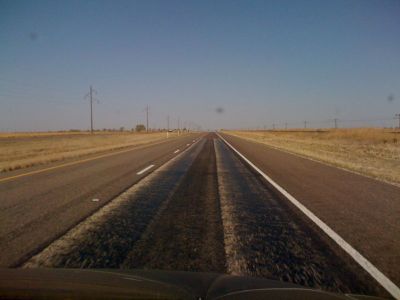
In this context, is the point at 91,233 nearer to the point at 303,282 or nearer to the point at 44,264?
the point at 44,264

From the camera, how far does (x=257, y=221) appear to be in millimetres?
6234

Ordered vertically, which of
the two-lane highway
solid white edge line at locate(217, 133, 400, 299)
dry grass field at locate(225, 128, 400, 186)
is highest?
the two-lane highway

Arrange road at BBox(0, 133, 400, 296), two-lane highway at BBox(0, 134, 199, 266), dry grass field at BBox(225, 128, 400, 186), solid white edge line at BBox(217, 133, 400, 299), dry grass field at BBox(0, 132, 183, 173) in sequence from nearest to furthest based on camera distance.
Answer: solid white edge line at BBox(217, 133, 400, 299) < road at BBox(0, 133, 400, 296) < two-lane highway at BBox(0, 134, 199, 266) < dry grass field at BBox(225, 128, 400, 186) < dry grass field at BBox(0, 132, 183, 173)

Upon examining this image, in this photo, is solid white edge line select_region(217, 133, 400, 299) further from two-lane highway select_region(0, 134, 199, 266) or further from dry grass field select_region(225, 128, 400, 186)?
dry grass field select_region(225, 128, 400, 186)

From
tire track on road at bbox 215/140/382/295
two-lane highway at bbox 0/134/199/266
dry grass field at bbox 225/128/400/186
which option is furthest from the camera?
dry grass field at bbox 225/128/400/186

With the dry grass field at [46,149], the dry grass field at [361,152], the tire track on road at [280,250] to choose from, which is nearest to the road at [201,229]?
the tire track on road at [280,250]

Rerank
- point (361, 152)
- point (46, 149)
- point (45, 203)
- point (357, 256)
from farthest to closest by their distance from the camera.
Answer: point (46, 149)
point (361, 152)
point (45, 203)
point (357, 256)

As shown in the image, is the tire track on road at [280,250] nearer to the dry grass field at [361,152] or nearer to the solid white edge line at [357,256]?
the solid white edge line at [357,256]

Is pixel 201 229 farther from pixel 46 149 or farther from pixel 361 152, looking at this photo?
pixel 46 149

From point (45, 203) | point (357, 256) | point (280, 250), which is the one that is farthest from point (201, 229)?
point (45, 203)

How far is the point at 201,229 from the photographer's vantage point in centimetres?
570

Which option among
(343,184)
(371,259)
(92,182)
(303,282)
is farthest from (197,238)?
(343,184)

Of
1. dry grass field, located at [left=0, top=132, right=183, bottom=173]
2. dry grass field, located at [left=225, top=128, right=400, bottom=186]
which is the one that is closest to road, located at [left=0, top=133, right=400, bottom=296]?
dry grass field, located at [left=225, top=128, right=400, bottom=186]

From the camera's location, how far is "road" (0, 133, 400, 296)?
163 inches
